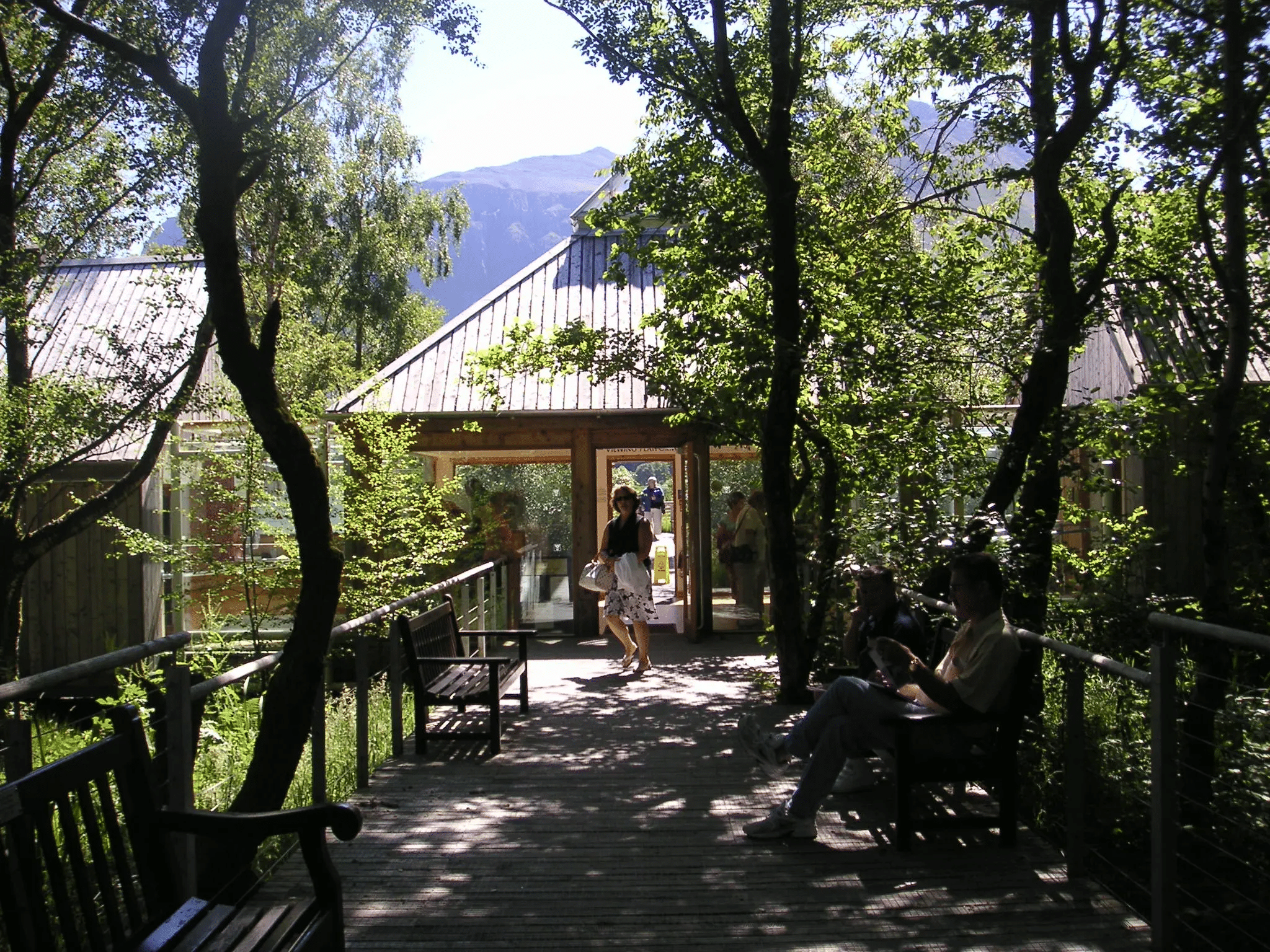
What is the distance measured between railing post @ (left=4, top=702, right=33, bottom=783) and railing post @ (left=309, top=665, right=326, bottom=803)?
1882 millimetres

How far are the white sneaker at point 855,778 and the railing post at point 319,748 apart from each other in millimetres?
2473

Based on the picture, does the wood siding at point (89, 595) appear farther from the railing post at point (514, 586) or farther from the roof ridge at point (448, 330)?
the railing post at point (514, 586)

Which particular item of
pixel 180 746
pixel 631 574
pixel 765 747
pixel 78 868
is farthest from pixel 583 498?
pixel 78 868

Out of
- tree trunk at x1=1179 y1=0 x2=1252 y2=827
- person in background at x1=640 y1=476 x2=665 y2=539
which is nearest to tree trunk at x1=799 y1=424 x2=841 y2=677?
tree trunk at x1=1179 y1=0 x2=1252 y2=827

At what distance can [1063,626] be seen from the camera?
8148 mm

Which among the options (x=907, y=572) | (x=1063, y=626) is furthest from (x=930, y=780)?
(x=1063, y=626)

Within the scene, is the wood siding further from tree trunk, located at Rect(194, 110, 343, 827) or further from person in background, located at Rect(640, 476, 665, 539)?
tree trunk, located at Rect(194, 110, 343, 827)

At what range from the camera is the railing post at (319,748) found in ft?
17.7

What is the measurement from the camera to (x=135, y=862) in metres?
3.15

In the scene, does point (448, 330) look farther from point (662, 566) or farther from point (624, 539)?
point (624, 539)

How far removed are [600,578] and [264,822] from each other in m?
7.50

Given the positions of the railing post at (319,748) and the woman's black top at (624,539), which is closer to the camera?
the railing post at (319,748)

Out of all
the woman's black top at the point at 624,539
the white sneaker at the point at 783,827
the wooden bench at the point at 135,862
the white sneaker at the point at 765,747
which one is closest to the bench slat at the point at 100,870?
the wooden bench at the point at 135,862

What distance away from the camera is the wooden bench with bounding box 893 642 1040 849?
4.89 meters
